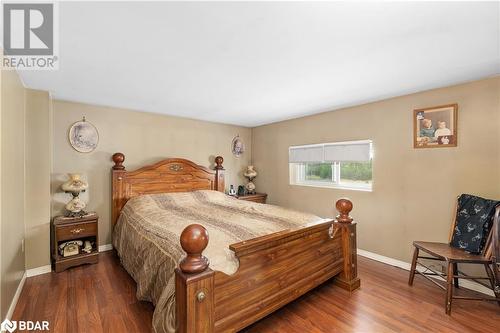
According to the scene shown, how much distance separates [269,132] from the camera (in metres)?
4.53

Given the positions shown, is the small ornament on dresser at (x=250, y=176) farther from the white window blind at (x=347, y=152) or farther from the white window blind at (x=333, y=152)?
the white window blind at (x=347, y=152)

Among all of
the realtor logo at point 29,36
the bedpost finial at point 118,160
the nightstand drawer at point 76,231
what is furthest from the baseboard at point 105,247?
the realtor logo at point 29,36

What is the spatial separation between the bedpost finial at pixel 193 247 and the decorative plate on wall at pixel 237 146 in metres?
3.40

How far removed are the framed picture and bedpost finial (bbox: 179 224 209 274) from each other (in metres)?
2.69

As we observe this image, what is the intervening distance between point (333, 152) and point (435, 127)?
48.4 inches

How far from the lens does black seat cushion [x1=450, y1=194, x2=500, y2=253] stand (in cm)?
204

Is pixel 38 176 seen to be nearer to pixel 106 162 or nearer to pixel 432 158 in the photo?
pixel 106 162

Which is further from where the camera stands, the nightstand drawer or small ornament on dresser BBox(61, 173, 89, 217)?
small ornament on dresser BBox(61, 173, 89, 217)

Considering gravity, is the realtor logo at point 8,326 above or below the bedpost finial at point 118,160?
Result: below

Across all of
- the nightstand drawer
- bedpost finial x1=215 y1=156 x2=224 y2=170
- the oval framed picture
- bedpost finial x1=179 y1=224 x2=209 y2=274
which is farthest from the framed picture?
the oval framed picture

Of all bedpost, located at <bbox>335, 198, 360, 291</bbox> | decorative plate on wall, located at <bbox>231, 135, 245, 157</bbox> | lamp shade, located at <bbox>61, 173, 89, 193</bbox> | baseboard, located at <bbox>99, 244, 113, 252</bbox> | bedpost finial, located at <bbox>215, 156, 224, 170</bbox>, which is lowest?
baseboard, located at <bbox>99, 244, 113, 252</bbox>

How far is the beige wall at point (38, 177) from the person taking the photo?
97.6 inches

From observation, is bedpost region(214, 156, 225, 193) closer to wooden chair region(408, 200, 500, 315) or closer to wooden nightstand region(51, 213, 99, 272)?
wooden nightstand region(51, 213, 99, 272)

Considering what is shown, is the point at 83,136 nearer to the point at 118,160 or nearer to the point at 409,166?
the point at 118,160
